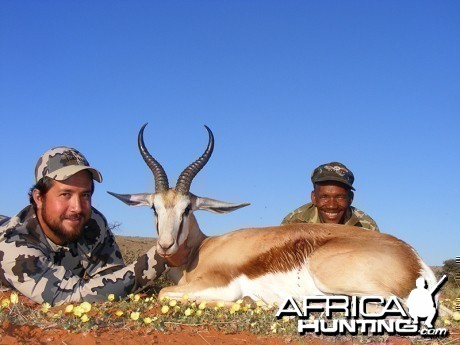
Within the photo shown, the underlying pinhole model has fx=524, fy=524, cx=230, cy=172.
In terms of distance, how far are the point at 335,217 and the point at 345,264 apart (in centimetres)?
327

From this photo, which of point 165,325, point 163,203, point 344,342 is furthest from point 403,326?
point 163,203

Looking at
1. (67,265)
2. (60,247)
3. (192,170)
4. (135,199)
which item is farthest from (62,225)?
(192,170)

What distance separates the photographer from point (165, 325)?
441 cm

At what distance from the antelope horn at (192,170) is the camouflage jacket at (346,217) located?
8.41 ft

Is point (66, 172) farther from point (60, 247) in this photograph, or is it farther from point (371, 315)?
point (371, 315)

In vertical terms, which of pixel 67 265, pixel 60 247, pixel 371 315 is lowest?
pixel 371 315

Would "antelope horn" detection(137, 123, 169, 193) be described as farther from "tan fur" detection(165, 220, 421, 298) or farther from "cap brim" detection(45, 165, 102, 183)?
"cap brim" detection(45, 165, 102, 183)

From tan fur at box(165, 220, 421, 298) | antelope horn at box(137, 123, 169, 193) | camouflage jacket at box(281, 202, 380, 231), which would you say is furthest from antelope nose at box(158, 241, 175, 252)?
camouflage jacket at box(281, 202, 380, 231)

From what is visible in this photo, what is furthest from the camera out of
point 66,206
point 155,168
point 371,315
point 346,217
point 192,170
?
point 346,217

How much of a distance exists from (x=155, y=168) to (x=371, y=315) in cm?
386

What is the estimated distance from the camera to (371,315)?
493cm

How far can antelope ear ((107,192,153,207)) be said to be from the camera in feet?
25.6

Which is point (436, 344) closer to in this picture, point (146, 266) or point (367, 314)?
point (367, 314)

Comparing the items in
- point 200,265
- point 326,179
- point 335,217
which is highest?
point 326,179
